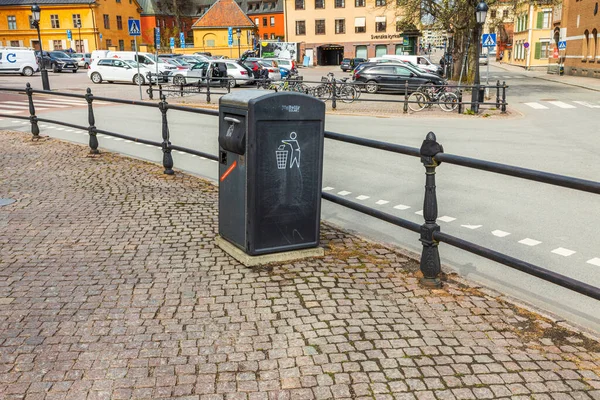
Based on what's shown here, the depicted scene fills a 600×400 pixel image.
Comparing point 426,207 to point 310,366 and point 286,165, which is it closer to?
point 286,165

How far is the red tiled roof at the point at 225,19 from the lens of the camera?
86938 mm

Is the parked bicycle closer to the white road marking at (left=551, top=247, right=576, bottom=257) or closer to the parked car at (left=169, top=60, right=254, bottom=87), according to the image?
the parked car at (left=169, top=60, right=254, bottom=87)

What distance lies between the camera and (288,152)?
5.18 metres

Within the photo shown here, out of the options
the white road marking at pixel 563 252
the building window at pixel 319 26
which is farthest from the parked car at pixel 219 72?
the building window at pixel 319 26

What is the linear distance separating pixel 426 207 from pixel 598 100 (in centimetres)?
2508

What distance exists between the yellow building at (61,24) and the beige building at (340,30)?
2480 centimetres

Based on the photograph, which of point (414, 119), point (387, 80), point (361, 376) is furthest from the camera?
point (387, 80)

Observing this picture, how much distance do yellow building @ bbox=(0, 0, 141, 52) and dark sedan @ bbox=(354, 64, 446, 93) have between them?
181 ft

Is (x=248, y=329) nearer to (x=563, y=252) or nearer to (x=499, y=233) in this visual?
(x=563, y=252)

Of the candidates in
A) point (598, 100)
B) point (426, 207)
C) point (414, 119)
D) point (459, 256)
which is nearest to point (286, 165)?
point (426, 207)

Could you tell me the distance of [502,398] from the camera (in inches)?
128

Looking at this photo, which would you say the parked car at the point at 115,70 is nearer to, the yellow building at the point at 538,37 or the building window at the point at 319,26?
the yellow building at the point at 538,37

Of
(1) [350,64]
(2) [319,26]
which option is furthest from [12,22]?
(1) [350,64]

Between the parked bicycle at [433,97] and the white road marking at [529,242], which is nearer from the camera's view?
the white road marking at [529,242]
